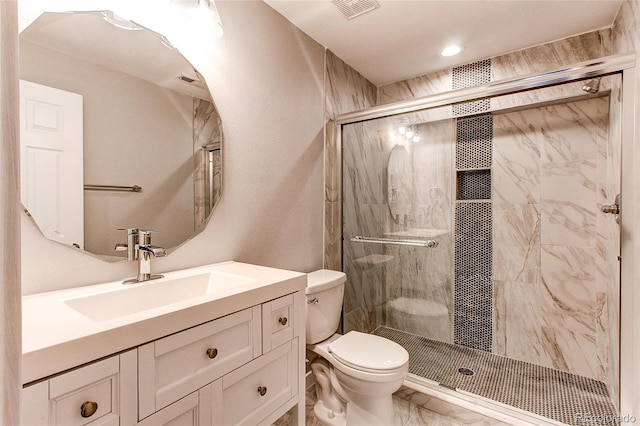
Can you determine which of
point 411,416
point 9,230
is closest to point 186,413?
point 9,230

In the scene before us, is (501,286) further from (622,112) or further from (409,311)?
(622,112)

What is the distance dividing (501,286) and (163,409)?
2.32m

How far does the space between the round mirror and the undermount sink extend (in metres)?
0.17

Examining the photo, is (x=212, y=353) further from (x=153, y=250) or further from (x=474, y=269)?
(x=474, y=269)

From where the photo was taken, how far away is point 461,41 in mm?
2082

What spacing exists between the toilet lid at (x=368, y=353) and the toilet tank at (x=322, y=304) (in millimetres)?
97

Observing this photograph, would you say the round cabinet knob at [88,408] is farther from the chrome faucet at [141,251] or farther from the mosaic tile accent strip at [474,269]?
the mosaic tile accent strip at [474,269]

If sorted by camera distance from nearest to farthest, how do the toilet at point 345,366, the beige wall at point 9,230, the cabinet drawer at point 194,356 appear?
the beige wall at point 9,230 → the cabinet drawer at point 194,356 → the toilet at point 345,366

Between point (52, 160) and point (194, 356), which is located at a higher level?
point (52, 160)

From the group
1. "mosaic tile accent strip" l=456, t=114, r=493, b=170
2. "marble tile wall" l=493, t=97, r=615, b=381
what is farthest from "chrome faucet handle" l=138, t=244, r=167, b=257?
"marble tile wall" l=493, t=97, r=615, b=381

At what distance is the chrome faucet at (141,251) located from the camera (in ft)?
3.60

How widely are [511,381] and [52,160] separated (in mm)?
2584

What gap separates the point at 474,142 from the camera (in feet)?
7.60

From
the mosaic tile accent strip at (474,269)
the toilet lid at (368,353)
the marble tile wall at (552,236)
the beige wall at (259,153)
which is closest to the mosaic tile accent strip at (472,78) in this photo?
the marble tile wall at (552,236)
